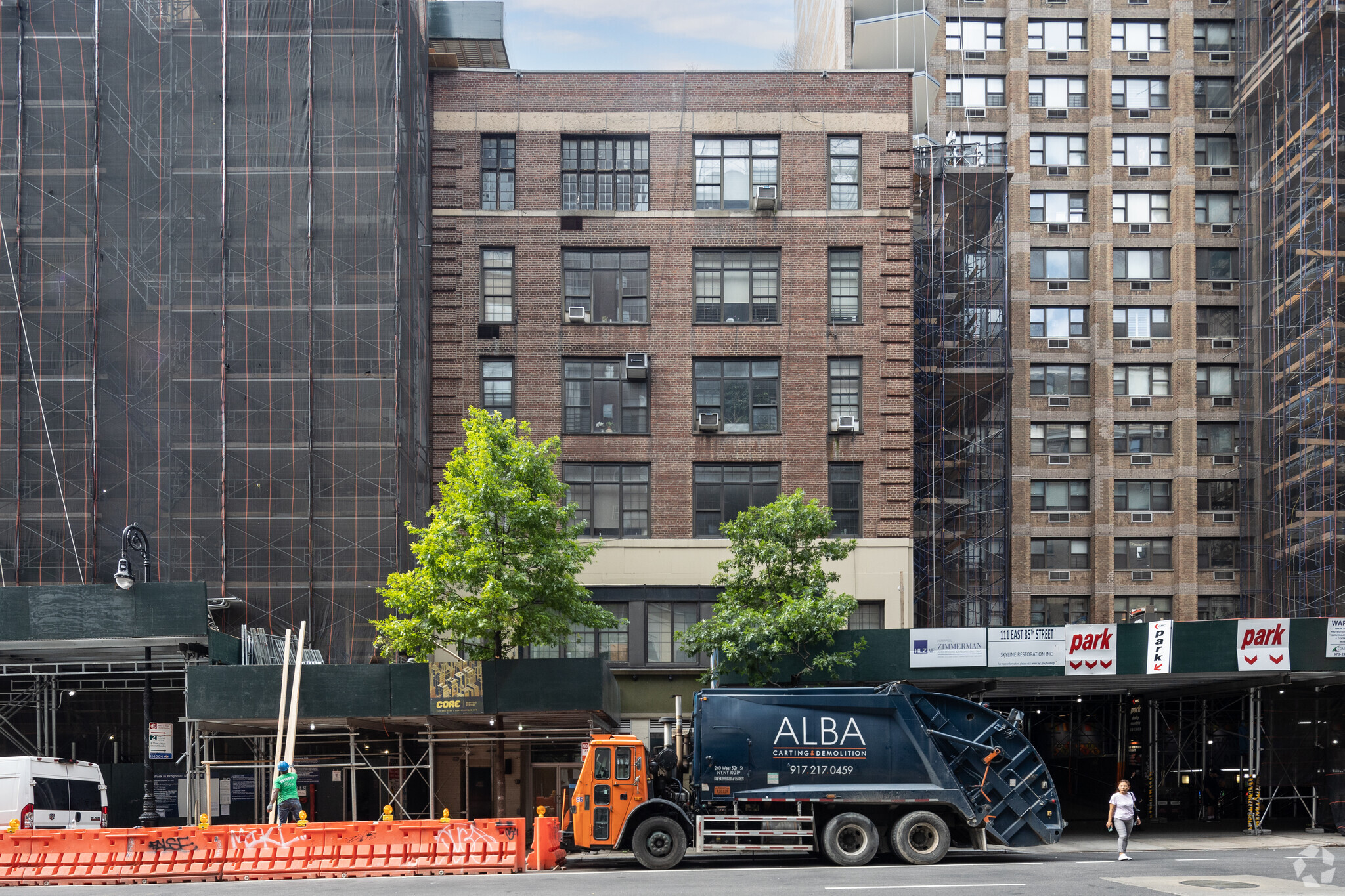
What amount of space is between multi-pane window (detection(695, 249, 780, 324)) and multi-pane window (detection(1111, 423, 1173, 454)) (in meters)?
20.1

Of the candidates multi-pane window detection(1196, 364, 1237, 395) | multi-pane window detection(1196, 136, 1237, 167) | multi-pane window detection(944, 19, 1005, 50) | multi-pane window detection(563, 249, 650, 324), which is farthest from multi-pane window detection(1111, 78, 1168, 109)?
multi-pane window detection(563, 249, 650, 324)

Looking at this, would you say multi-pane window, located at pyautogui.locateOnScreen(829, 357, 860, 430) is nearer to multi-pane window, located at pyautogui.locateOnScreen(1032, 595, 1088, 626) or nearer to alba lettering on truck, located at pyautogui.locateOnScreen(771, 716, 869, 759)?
alba lettering on truck, located at pyautogui.locateOnScreen(771, 716, 869, 759)

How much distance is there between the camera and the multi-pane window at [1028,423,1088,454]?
48000 millimetres

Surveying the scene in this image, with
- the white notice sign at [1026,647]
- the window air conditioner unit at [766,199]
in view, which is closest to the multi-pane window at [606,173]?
the window air conditioner unit at [766,199]

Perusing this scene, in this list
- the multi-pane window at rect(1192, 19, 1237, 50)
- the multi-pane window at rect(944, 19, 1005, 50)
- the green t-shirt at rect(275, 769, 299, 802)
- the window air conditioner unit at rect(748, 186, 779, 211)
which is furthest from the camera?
the multi-pane window at rect(1192, 19, 1237, 50)

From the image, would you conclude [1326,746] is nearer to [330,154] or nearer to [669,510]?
[669,510]

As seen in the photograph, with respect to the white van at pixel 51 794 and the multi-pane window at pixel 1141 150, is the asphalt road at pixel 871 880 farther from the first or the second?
the multi-pane window at pixel 1141 150

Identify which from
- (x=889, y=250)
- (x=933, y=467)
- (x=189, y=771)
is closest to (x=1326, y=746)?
(x=933, y=467)

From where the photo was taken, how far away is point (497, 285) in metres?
35.3

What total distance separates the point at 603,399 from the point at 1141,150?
27.7 meters

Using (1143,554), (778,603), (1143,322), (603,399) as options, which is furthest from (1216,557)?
(603,399)

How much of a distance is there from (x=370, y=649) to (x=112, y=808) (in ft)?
23.1

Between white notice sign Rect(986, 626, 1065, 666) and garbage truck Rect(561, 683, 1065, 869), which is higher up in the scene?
white notice sign Rect(986, 626, 1065, 666)

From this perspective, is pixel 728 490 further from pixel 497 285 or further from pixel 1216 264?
pixel 1216 264
